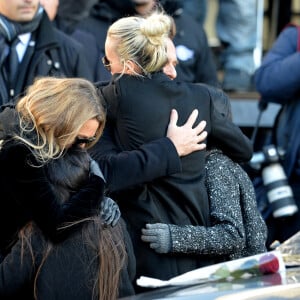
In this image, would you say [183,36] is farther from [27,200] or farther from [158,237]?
[27,200]

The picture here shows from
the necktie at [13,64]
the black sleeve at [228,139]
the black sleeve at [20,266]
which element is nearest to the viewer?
the black sleeve at [20,266]

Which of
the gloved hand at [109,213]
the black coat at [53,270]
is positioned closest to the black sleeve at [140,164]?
the gloved hand at [109,213]

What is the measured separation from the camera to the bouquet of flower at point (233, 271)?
4.49 metres

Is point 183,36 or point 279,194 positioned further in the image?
point 183,36

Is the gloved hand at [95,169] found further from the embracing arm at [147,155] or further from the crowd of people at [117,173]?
the embracing arm at [147,155]

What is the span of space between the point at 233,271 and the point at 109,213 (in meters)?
0.54

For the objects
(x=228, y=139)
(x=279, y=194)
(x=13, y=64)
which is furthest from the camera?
(x=279, y=194)

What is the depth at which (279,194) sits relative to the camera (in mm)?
7406

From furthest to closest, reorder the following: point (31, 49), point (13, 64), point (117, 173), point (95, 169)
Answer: point (31, 49)
point (13, 64)
point (117, 173)
point (95, 169)

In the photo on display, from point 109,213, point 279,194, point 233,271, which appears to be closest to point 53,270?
point 109,213

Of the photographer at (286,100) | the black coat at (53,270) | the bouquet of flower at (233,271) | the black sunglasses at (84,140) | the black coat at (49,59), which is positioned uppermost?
the black sunglasses at (84,140)

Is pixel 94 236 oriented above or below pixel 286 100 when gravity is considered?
above

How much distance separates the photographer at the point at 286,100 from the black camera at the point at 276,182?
0.05 m

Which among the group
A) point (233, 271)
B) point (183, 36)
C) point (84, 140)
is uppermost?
point (84, 140)
